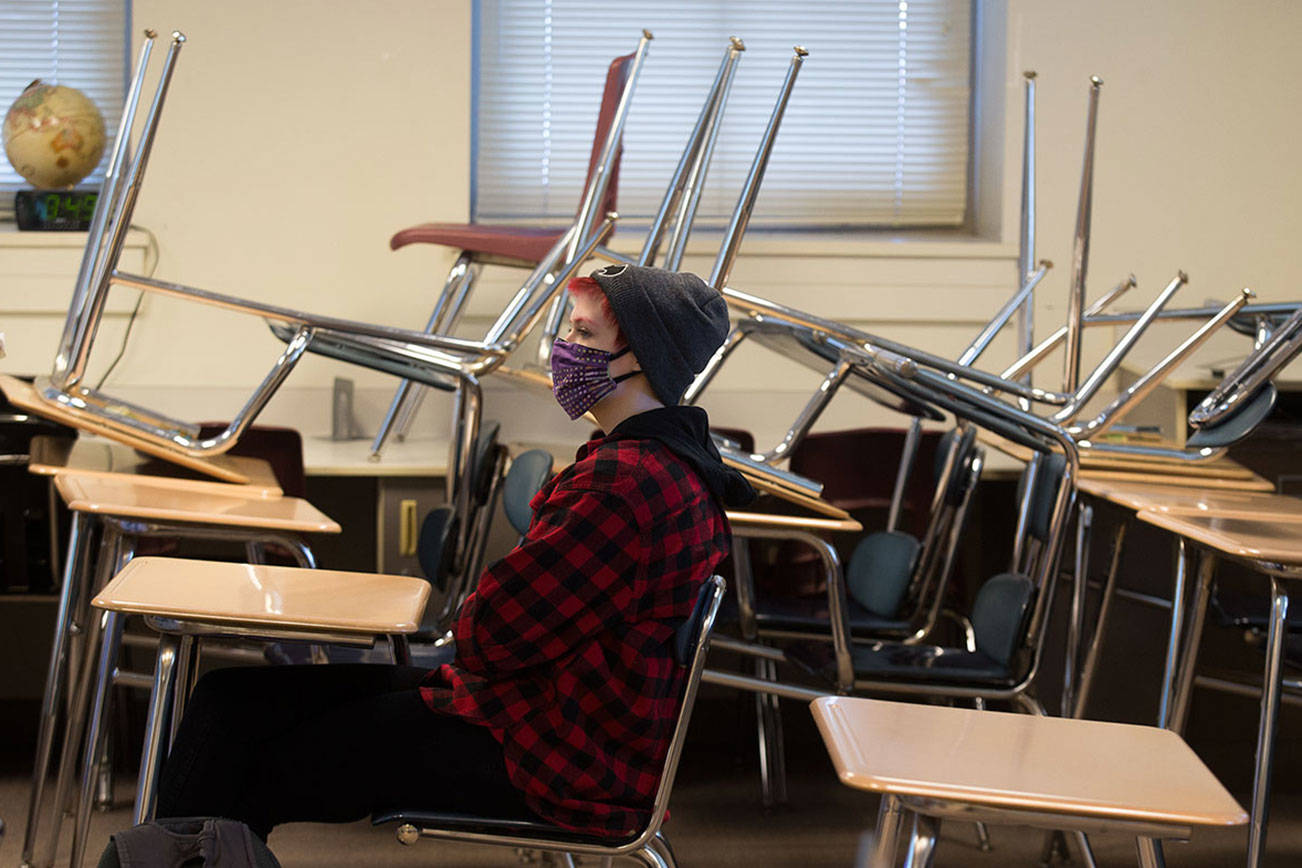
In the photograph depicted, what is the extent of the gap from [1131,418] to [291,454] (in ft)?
7.08

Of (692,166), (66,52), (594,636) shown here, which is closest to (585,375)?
(594,636)

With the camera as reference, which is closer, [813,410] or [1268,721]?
[1268,721]

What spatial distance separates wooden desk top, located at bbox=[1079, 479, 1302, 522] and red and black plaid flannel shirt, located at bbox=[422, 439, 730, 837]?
113cm

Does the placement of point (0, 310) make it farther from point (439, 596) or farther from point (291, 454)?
point (439, 596)

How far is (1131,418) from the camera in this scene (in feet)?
12.0

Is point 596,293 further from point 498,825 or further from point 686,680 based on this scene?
point 498,825

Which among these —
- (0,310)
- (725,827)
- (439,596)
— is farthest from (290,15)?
(725,827)

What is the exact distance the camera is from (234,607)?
4.99ft

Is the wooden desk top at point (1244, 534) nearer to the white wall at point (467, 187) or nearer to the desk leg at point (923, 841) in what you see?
the desk leg at point (923, 841)

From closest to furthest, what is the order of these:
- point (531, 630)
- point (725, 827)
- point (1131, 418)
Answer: point (531, 630), point (725, 827), point (1131, 418)

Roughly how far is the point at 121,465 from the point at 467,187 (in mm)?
1557

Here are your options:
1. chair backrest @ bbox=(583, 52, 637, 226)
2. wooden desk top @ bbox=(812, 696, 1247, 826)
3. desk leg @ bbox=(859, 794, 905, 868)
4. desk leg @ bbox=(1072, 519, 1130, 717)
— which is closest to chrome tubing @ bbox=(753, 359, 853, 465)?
desk leg @ bbox=(1072, 519, 1130, 717)

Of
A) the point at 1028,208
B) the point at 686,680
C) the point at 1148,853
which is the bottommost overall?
the point at 1148,853

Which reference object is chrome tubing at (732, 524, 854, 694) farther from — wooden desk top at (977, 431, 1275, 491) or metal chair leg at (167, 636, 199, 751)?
metal chair leg at (167, 636, 199, 751)
